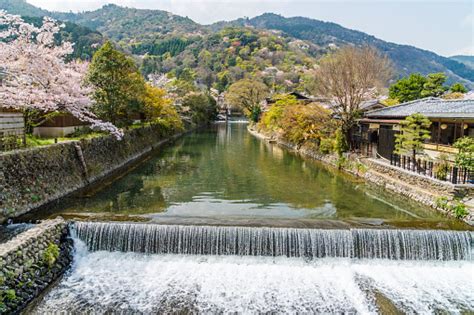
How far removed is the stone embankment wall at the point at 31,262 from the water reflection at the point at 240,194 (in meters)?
3.06

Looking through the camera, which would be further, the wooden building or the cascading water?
the wooden building

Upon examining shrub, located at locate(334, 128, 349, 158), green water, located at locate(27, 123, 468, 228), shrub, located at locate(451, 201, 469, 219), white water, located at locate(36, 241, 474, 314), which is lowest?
white water, located at locate(36, 241, 474, 314)

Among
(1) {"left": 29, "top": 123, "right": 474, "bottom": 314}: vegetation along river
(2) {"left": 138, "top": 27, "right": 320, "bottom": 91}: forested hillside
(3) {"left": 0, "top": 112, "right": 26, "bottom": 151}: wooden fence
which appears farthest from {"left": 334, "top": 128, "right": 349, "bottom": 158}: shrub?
(2) {"left": 138, "top": 27, "right": 320, "bottom": 91}: forested hillside

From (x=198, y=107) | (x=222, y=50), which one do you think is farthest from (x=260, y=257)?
(x=222, y=50)

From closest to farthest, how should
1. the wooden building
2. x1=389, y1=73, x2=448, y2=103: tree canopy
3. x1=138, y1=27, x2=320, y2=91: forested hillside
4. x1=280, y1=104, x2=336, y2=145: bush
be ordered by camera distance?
the wooden building < x1=280, y1=104, x2=336, y2=145: bush < x1=389, y1=73, x2=448, y2=103: tree canopy < x1=138, y1=27, x2=320, y2=91: forested hillside

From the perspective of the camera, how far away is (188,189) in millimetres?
16922

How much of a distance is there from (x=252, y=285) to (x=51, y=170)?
34.0ft

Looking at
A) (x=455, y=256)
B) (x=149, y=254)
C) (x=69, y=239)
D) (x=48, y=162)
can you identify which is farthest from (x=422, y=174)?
(x=48, y=162)

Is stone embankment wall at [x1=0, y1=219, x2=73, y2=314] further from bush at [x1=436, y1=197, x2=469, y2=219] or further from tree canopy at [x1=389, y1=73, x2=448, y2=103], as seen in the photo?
tree canopy at [x1=389, y1=73, x2=448, y2=103]

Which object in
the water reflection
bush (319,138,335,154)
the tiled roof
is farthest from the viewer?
bush (319,138,335,154)

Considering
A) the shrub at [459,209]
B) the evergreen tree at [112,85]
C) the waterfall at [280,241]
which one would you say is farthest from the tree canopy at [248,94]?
the waterfall at [280,241]

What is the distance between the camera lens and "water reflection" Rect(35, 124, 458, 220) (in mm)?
13352

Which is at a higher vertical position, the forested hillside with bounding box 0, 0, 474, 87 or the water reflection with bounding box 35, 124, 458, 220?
the forested hillside with bounding box 0, 0, 474, 87

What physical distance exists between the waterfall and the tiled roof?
22.9 feet
